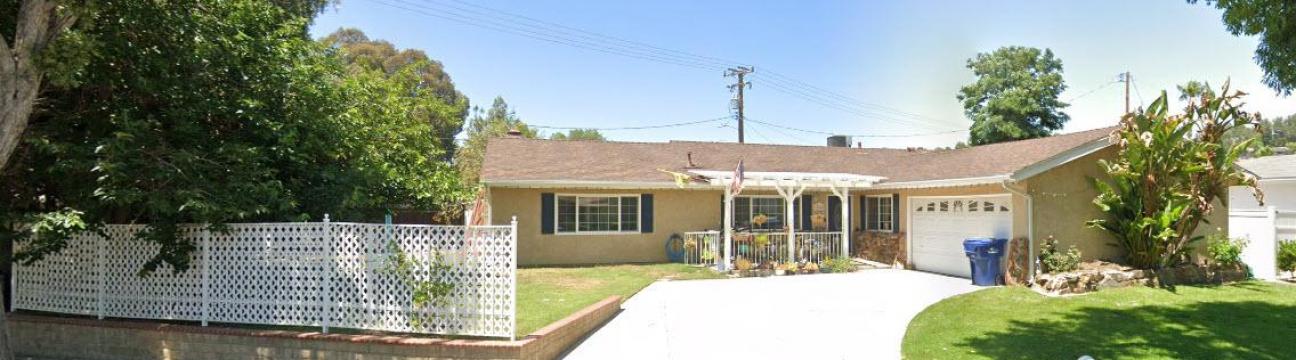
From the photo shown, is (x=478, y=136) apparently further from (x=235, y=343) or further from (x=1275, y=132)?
(x=1275, y=132)

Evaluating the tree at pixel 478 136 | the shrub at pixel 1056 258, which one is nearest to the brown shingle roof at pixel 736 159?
the shrub at pixel 1056 258

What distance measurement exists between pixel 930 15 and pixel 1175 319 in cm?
909

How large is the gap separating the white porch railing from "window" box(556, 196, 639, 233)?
1483 millimetres

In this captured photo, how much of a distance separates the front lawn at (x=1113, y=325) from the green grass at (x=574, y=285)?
A: 442 centimetres

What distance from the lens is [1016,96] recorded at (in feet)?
95.9

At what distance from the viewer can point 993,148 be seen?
1644cm

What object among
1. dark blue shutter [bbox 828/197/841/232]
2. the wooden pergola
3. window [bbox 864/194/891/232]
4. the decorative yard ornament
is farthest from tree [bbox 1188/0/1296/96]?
dark blue shutter [bbox 828/197/841/232]

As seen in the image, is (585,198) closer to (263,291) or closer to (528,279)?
(528,279)

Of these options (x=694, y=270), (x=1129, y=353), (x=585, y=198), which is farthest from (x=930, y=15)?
(x=1129, y=353)

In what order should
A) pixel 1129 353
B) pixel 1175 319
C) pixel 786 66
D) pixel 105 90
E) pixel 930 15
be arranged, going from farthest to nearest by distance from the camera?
pixel 786 66
pixel 930 15
pixel 1175 319
pixel 105 90
pixel 1129 353

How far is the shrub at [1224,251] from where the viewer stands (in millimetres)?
12297

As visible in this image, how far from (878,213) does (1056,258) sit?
530cm

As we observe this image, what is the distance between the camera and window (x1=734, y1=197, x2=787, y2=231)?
16828mm

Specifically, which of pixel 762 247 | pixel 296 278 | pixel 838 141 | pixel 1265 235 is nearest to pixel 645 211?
pixel 762 247
